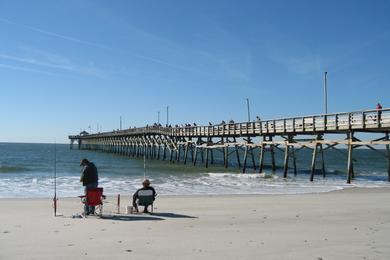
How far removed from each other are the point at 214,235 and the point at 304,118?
19.7 meters

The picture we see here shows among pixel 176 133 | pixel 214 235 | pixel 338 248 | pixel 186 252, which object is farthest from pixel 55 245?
pixel 176 133

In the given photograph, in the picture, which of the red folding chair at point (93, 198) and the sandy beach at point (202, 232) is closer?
the sandy beach at point (202, 232)

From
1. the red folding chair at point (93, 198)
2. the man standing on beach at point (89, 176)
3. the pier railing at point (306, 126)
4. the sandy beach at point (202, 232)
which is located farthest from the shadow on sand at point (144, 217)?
the pier railing at point (306, 126)

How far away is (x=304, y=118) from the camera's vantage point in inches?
1057

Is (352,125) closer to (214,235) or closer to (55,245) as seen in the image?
(214,235)

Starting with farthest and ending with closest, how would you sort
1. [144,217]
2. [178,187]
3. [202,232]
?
[178,187] < [144,217] < [202,232]

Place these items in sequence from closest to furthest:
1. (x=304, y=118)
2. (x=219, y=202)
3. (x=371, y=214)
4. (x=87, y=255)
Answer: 1. (x=87, y=255)
2. (x=371, y=214)
3. (x=219, y=202)
4. (x=304, y=118)

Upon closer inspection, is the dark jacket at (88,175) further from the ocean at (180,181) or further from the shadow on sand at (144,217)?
the ocean at (180,181)

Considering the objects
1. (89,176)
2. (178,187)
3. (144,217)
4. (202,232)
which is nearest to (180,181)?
(178,187)

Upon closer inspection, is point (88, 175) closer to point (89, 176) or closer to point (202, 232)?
point (89, 176)

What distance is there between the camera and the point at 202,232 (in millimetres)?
8492

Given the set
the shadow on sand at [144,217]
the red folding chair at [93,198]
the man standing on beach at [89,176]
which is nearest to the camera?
the shadow on sand at [144,217]

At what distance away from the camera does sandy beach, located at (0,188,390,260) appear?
6.81 metres

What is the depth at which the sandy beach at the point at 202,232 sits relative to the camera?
22.4 ft
